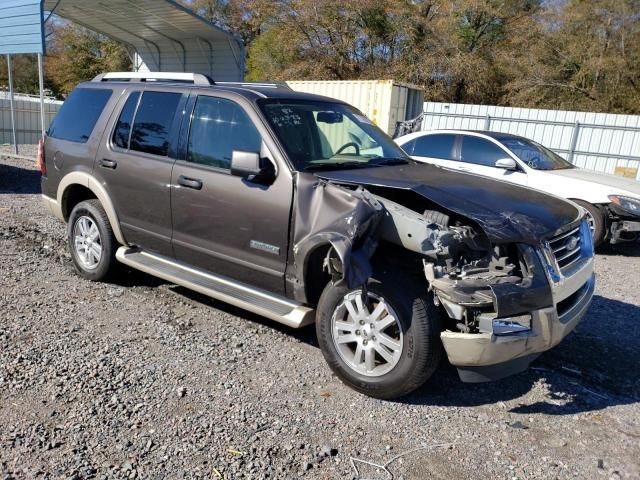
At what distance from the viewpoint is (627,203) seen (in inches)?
311

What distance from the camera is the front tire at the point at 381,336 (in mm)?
3307

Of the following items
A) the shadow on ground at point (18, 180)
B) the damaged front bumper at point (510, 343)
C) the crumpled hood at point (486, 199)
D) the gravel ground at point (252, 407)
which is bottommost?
the shadow on ground at point (18, 180)

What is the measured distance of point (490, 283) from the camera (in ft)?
10.4

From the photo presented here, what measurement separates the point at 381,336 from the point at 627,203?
608 centimetres

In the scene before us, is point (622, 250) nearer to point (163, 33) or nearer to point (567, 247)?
point (567, 247)

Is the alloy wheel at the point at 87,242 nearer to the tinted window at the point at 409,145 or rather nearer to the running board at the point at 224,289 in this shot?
the running board at the point at 224,289

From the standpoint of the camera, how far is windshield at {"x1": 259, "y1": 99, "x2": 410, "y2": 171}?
162 inches

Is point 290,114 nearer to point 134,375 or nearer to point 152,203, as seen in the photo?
point 152,203

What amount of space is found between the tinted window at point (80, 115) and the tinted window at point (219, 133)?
1411 mm

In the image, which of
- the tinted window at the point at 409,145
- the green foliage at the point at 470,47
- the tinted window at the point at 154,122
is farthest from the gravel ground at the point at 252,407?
the green foliage at the point at 470,47

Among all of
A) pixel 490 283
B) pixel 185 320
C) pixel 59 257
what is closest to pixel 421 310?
pixel 490 283

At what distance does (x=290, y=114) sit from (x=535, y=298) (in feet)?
7.66

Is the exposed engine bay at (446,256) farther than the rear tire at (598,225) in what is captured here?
No

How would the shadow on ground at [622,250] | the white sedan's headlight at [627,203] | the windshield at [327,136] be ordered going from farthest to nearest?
the shadow on ground at [622,250] < the white sedan's headlight at [627,203] < the windshield at [327,136]
